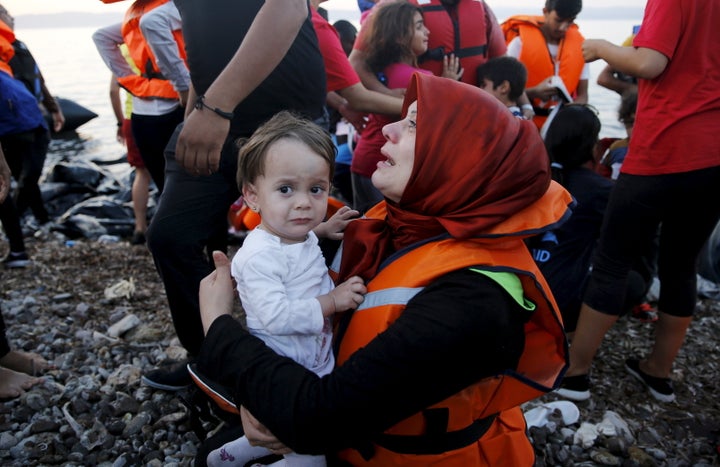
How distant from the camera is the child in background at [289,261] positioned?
1454 millimetres

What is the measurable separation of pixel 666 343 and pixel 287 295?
250 centimetres

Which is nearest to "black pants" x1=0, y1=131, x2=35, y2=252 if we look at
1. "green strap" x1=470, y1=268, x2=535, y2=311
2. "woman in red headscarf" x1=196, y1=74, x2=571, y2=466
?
"woman in red headscarf" x1=196, y1=74, x2=571, y2=466

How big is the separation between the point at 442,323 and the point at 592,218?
2428 mm

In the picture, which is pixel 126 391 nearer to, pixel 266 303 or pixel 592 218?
pixel 266 303

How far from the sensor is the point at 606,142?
4.83 meters

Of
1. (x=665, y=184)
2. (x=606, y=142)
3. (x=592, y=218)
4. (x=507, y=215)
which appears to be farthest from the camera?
(x=606, y=142)

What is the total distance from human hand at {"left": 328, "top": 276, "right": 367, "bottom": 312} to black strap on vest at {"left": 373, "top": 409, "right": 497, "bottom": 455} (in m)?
0.35

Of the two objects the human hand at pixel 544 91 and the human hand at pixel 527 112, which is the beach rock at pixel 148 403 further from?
the human hand at pixel 544 91

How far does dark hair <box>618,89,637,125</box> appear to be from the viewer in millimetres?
4090

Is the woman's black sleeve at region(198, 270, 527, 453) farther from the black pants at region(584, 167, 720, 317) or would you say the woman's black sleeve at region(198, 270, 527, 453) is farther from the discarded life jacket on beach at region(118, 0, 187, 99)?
the discarded life jacket on beach at region(118, 0, 187, 99)

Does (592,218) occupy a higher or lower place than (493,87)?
lower

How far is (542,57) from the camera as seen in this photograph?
15.4 feet

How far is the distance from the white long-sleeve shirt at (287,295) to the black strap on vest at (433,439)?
0.29 m

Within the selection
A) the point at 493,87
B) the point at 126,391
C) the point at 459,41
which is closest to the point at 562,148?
the point at 493,87
